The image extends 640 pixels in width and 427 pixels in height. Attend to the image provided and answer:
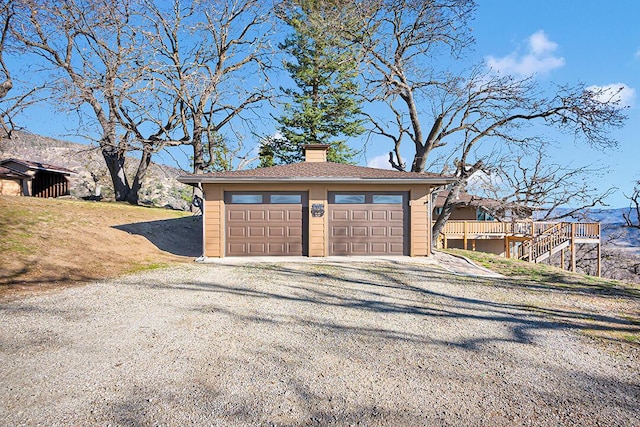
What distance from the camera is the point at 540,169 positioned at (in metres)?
17.1

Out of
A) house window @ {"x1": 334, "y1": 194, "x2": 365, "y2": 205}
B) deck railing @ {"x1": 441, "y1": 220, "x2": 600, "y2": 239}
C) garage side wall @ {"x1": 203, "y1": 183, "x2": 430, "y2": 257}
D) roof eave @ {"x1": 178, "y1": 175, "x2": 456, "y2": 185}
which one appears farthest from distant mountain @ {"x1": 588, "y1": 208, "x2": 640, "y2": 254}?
house window @ {"x1": 334, "y1": 194, "x2": 365, "y2": 205}

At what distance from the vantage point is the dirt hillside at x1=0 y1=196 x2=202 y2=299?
696 cm

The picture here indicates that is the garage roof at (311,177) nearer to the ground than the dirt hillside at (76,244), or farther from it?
farther from it

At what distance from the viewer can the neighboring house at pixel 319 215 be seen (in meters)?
10.2

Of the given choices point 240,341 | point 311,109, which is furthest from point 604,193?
point 240,341

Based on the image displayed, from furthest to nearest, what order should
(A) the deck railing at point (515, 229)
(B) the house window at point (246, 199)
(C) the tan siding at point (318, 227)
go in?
(A) the deck railing at point (515, 229)
(C) the tan siding at point (318, 227)
(B) the house window at point (246, 199)

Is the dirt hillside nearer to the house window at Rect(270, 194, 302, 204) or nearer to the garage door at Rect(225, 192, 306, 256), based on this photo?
the garage door at Rect(225, 192, 306, 256)

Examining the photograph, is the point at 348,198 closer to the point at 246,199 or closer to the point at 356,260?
the point at 356,260

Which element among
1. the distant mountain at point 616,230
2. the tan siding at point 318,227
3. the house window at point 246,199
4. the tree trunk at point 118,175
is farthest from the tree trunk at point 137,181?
the distant mountain at point 616,230

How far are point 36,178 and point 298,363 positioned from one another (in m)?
25.8

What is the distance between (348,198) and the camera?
10.5 metres

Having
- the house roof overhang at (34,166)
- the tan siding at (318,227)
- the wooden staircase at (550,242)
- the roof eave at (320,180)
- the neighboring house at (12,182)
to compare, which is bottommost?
the wooden staircase at (550,242)

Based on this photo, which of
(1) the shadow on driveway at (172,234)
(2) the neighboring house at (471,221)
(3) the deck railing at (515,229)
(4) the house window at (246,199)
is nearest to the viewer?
(4) the house window at (246,199)

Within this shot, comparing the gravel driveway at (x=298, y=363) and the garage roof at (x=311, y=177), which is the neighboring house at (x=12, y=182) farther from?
the gravel driveway at (x=298, y=363)
